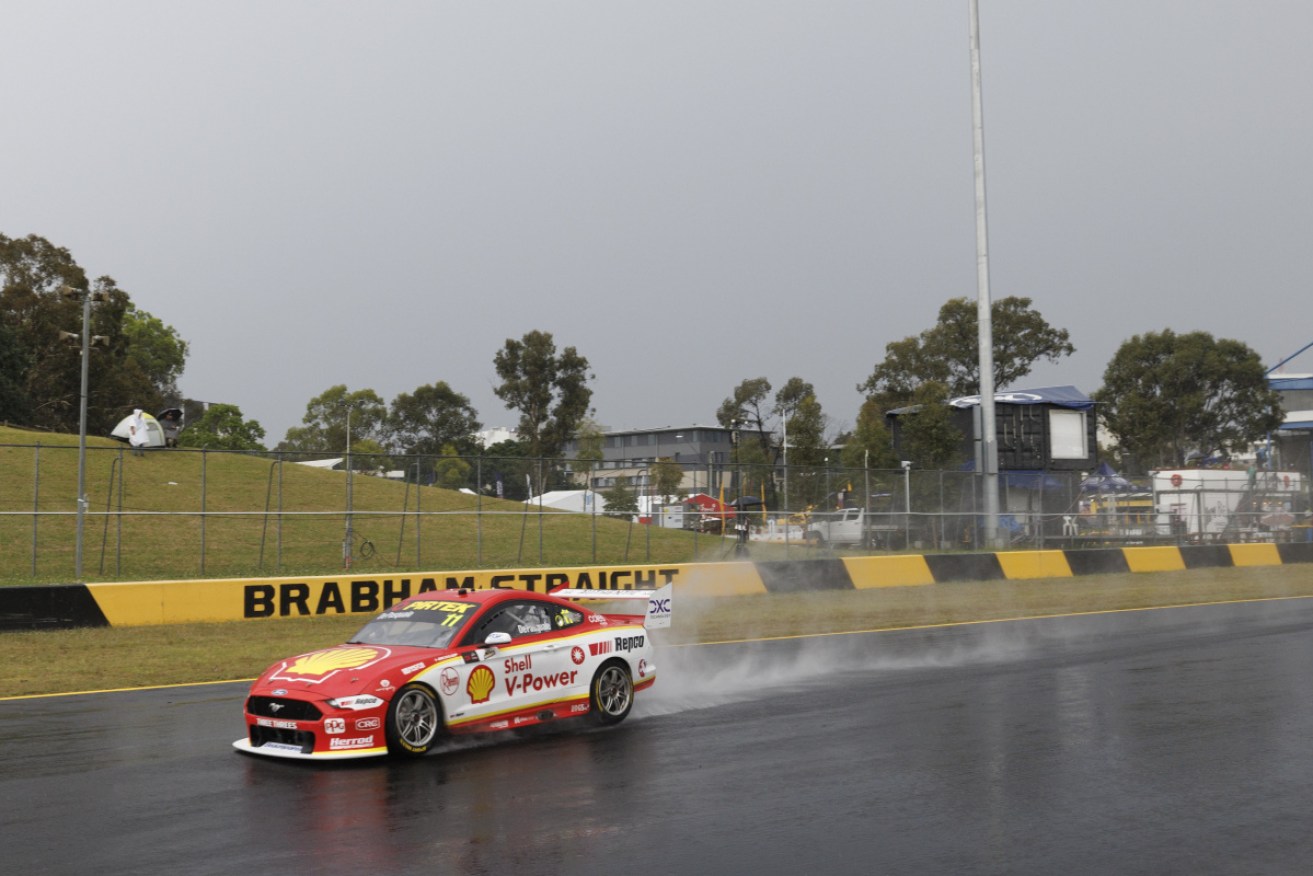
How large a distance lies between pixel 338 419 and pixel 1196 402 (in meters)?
68.2

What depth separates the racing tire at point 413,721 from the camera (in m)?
9.07

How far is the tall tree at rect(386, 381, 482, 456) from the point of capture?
98875 mm

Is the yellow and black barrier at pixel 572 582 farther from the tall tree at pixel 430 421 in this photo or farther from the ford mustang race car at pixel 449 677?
the tall tree at pixel 430 421

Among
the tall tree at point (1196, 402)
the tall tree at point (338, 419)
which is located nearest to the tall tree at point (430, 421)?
the tall tree at point (338, 419)

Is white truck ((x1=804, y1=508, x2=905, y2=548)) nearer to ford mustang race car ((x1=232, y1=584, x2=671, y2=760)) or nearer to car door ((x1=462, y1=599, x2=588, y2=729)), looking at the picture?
ford mustang race car ((x1=232, y1=584, x2=671, y2=760))

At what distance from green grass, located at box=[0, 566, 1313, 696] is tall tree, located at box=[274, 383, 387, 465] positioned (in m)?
82.3

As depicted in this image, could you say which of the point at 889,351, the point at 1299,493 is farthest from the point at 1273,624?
the point at 889,351

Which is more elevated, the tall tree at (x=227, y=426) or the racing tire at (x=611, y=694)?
the tall tree at (x=227, y=426)

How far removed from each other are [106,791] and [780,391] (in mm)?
91040

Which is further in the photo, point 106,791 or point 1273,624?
point 1273,624

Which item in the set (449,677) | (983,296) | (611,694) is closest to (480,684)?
(449,677)

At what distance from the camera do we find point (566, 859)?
21.2ft

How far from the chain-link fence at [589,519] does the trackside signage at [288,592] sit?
391cm

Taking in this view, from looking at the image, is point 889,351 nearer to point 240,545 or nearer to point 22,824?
point 240,545
